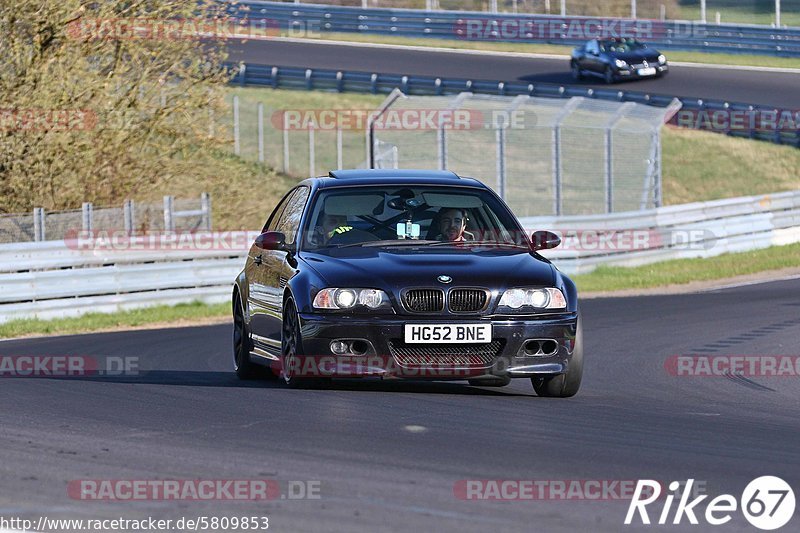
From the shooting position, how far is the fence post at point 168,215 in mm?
21375

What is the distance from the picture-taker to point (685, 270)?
82.5ft

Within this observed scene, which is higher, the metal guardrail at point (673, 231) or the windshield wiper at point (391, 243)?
the windshield wiper at point (391, 243)

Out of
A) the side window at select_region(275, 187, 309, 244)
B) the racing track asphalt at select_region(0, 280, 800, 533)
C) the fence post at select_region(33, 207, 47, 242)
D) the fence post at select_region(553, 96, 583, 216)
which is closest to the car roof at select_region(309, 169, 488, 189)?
the side window at select_region(275, 187, 309, 244)

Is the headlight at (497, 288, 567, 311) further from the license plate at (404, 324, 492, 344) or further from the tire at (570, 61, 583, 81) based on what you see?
the tire at (570, 61, 583, 81)

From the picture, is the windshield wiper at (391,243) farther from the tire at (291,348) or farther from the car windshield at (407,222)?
the tire at (291,348)

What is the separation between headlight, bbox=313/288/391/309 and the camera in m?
9.21

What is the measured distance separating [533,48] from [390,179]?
4147 centimetres

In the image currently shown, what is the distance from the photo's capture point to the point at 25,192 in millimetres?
22750

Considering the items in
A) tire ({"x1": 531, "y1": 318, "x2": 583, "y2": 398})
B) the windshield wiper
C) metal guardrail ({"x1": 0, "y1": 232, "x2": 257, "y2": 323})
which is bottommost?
metal guardrail ({"x1": 0, "y1": 232, "x2": 257, "y2": 323})

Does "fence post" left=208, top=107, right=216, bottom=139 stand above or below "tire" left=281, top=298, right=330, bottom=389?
below

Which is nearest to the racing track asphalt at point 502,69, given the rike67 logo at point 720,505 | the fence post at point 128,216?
the fence post at point 128,216

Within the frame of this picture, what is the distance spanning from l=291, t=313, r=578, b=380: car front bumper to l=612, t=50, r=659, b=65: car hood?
34.9 metres

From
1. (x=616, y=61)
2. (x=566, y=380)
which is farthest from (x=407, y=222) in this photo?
(x=616, y=61)

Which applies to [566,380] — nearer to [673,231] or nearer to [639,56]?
[673,231]
